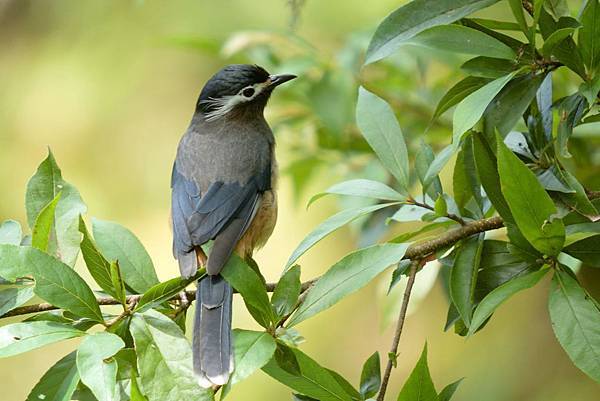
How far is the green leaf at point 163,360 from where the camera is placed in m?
2.18

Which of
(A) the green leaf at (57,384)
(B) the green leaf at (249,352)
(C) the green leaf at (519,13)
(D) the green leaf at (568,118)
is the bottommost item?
(A) the green leaf at (57,384)

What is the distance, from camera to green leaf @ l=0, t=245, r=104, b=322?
2258 mm

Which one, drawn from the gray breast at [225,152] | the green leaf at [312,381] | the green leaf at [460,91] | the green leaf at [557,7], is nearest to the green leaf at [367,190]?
the green leaf at [460,91]

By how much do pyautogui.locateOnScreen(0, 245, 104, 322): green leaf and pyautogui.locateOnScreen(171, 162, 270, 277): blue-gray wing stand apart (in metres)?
0.55

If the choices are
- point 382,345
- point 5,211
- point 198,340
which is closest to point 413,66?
point 382,345

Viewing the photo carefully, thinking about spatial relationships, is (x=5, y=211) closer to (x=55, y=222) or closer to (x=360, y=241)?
→ (x=360, y=241)

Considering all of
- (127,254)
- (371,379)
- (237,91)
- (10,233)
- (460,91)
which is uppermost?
(237,91)

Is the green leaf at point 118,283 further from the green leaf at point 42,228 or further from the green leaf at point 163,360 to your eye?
the green leaf at point 42,228

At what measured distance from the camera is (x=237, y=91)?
410 centimetres

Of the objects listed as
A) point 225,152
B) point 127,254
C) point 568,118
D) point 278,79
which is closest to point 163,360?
point 127,254

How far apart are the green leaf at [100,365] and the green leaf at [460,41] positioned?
1005 mm

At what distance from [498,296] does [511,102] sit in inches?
20.8

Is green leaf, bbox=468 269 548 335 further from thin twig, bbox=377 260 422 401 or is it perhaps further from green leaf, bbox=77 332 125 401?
green leaf, bbox=77 332 125 401

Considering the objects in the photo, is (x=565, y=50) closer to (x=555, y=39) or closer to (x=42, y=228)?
(x=555, y=39)
